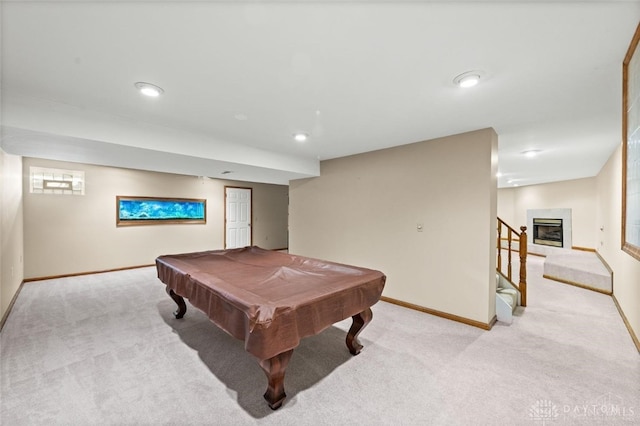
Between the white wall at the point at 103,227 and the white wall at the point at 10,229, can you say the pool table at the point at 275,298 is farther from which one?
the white wall at the point at 103,227

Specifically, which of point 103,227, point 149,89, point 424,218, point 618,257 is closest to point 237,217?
point 103,227

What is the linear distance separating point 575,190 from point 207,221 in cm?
954

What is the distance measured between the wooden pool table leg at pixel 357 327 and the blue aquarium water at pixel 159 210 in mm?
5375

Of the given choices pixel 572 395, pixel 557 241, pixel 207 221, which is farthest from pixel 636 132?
pixel 557 241

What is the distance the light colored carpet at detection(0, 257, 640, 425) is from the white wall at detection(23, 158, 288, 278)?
6.06 feet

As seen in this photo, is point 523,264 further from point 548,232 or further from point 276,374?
point 548,232

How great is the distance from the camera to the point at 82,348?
240cm

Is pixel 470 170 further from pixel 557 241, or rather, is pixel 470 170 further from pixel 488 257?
pixel 557 241

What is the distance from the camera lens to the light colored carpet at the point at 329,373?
165cm

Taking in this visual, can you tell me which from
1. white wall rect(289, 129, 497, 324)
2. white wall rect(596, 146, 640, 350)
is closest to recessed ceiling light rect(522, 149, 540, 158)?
white wall rect(596, 146, 640, 350)

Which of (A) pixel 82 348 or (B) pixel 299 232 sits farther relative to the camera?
(B) pixel 299 232

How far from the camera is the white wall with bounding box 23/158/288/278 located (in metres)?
4.55

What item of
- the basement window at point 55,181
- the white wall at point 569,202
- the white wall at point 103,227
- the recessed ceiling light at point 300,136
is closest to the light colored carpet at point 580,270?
the white wall at point 569,202

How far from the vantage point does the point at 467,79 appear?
5.95ft
